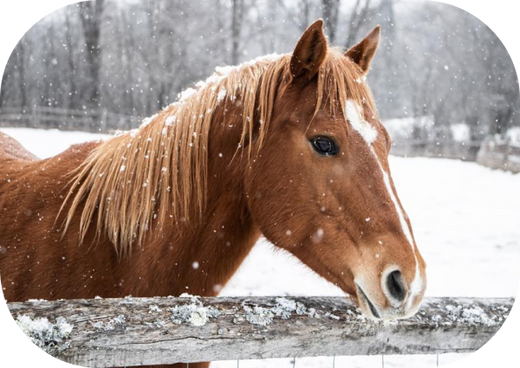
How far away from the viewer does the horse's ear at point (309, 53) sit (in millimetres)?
1800

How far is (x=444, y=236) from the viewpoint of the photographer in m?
4.92

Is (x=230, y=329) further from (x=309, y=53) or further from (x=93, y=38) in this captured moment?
(x=93, y=38)

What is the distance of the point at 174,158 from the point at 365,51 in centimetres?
124

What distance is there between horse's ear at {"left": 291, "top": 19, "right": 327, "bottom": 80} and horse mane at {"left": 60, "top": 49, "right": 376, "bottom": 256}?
6 cm

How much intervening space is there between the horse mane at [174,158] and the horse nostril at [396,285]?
828 mm

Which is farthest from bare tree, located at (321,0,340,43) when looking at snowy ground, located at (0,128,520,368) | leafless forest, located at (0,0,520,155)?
snowy ground, located at (0,128,520,368)

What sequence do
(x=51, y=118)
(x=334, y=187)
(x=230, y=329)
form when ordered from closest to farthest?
1. (x=230, y=329)
2. (x=334, y=187)
3. (x=51, y=118)

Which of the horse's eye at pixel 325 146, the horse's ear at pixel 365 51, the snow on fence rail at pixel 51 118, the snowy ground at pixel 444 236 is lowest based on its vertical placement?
the snowy ground at pixel 444 236

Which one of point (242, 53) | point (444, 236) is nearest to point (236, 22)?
point (242, 53)

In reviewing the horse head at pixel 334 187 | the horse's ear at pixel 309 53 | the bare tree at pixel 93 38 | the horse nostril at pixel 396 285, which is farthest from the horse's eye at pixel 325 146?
the bare tree at pixel 93 38

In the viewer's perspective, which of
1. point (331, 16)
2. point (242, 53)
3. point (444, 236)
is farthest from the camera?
point (444, 236)

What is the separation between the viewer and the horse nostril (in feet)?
4.83

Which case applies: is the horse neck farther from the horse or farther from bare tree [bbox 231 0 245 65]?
bare tree [bbox 231 0 245 65]

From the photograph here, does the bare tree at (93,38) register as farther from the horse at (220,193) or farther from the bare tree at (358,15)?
the bare tree at (358,15)
